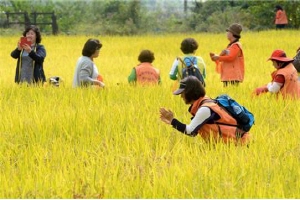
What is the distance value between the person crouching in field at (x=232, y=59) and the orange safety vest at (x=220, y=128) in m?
3.23

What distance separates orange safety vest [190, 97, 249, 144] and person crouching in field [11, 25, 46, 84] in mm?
3483

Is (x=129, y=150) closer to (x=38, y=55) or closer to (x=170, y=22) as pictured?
(x=38, y=55)

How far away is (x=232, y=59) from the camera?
792 centimetres

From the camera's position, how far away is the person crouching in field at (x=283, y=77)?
20.1 ft

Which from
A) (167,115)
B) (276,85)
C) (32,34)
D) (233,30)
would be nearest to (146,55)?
(233,30)

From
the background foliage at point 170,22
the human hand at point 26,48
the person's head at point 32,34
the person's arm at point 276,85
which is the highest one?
the background foliage at point 170,22

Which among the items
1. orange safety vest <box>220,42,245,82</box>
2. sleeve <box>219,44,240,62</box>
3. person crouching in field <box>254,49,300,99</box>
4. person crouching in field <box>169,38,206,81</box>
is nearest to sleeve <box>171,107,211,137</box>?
person crouching in field <box>254,49,300,99</box>

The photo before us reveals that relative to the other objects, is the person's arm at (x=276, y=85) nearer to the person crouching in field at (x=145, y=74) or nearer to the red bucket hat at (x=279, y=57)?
the red bucket hat at (x=279, y=57)

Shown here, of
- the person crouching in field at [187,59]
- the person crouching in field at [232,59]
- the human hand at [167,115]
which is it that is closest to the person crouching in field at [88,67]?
the person crouching in field at [187,59]

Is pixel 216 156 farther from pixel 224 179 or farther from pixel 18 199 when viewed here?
pixel 18 199

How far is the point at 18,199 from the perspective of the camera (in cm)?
321

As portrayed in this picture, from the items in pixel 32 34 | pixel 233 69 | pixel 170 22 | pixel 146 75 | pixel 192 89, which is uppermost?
pixel 170 22

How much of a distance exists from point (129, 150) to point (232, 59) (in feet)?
12.5

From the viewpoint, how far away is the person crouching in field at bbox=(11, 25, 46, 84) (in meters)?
7.48
